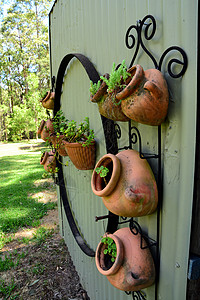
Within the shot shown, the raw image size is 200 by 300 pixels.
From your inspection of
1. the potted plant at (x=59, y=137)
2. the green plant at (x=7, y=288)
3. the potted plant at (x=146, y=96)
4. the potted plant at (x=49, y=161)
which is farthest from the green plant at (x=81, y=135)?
the green plant at (x=7, y=288)

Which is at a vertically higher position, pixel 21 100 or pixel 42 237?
pixel 21 100

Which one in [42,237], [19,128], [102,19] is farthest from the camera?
[19,128]

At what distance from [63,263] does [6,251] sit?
0.81 meters

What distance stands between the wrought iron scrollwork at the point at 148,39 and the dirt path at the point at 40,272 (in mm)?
2106

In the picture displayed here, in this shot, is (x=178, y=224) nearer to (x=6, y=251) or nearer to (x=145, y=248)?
(x=145, y=248)

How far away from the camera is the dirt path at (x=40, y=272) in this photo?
84.8 inches

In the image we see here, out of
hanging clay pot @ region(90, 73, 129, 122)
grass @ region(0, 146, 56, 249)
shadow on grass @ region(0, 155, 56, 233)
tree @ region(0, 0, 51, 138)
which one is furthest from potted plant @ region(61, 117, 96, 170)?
tree @ region(0, 0, 51, 138)

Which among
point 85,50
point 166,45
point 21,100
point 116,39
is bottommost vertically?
point 166,45

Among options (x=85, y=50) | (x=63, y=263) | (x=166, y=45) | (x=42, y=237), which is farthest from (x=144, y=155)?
(x=42, y=237)

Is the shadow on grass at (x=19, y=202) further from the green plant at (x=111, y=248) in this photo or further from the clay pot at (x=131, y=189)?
the clay pot at (x=131, y=189)

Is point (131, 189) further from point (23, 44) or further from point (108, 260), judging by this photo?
point (23, 44)

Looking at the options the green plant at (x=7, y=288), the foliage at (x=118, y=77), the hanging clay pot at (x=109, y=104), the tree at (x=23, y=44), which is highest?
the tree at (x=23, y=44)

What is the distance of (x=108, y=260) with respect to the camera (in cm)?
112

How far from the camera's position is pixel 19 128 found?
1598 centimetres
